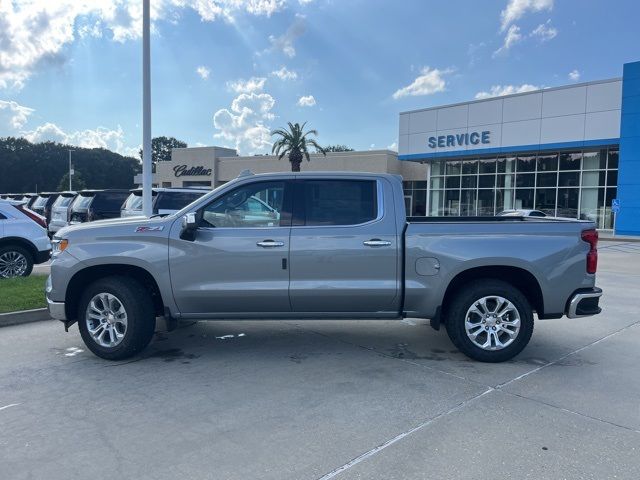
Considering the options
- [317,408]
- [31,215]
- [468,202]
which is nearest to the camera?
[317,408]

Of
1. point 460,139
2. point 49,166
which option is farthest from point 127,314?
point 49,166

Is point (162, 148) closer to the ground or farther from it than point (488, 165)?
farther from it

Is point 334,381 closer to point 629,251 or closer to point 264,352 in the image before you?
point 264,352

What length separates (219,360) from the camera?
17.8ft

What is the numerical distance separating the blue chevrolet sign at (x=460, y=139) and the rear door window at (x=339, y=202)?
1150 inches

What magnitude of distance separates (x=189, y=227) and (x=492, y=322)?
3.24 meters

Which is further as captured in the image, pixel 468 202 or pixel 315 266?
pixel 468 202

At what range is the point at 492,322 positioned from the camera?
531cm

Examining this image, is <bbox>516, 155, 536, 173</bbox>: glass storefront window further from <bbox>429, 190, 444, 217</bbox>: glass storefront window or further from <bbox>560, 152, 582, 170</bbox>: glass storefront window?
<bbox>429, 190, 444, 217</bbox>: glass storefront window

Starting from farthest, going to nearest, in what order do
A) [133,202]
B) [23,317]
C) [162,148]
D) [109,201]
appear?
1. [162,148]
2. [109,201]
3. [133,202]
4. [23,317]

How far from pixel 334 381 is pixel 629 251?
19.6 metres

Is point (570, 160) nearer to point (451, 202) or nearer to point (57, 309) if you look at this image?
point (451, 202)

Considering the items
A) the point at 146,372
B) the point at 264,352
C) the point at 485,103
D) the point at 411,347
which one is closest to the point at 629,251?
the point at 485,103

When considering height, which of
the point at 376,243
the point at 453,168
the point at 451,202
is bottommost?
the point at 376,243
